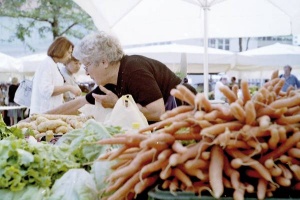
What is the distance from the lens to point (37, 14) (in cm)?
1744

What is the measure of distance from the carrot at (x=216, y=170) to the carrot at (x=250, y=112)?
0.14 meters

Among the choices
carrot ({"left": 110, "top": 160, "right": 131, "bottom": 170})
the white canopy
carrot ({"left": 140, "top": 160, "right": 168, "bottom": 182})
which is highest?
the white canopy

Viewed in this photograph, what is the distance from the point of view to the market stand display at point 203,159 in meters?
1.63

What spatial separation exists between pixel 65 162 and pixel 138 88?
4.75 ft

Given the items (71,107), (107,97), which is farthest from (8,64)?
(107,97)

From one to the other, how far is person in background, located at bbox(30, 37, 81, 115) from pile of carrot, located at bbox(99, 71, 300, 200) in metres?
3.57

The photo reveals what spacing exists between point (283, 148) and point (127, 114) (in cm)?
177

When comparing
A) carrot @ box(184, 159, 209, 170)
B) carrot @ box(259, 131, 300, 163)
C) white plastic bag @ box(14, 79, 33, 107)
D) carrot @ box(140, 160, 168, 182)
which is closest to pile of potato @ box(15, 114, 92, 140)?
carrot @ box(140, 160, 168, 182)

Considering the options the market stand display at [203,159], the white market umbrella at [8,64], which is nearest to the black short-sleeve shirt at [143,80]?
the market stand display at [203,159]

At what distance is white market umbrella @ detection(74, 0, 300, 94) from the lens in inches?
283

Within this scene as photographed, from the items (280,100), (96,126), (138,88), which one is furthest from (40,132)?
(280,100)

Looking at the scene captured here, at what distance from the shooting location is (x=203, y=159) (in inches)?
66.2

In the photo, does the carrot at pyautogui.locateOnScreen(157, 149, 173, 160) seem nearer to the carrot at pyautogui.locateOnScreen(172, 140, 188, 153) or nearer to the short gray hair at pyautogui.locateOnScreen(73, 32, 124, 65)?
the carrot at pyautogui.locateOnScreen(172, 140, 188, 153)

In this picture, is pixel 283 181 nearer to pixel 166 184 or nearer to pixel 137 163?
pixel 166 184
